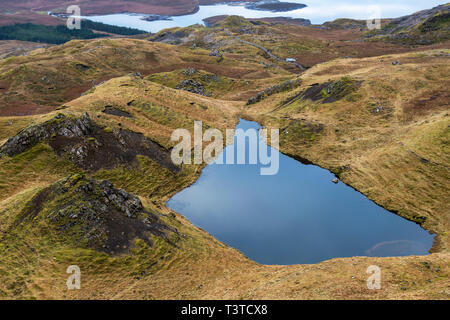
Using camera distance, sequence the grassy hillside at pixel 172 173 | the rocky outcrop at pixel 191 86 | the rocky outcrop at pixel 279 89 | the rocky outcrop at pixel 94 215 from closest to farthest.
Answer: the grassy hillside at pixel 172 173, the rocky outcrop at pixel 94 215, the rocky outcrop at pixel 279 89, the rocky outcrop at pixel 191 86

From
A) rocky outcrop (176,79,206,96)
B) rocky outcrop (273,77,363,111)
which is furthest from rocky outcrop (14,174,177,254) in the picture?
rocky outcrop (176,79,206,96)

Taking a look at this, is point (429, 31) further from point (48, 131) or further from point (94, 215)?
point (94, 215)

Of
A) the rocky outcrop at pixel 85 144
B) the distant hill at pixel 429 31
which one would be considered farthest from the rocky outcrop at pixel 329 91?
the distant hill at pixel 429 31

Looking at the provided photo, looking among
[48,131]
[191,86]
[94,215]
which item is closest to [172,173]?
[48,131]

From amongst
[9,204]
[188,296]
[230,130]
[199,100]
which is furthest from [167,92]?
[188,296]

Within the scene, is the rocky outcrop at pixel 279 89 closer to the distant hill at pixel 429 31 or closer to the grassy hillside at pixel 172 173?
the grassy hillside at pixel 172 173

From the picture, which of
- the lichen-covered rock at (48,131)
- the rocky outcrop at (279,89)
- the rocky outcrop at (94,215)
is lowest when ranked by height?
the rocky outcrop at (94,215)

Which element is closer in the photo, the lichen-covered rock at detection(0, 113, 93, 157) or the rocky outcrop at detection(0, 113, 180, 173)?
the lichen-covered rock at detection(0, 113, 93, 157)

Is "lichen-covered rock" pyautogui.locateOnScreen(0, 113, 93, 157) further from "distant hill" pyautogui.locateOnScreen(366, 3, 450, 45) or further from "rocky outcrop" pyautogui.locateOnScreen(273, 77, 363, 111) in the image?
"distant hill" pyautogui.locateOnScreen(366, 3, 450, 45)

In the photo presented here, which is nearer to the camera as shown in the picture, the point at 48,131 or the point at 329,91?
the point at 48,131

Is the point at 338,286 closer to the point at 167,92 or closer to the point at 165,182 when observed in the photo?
the point at 165,182

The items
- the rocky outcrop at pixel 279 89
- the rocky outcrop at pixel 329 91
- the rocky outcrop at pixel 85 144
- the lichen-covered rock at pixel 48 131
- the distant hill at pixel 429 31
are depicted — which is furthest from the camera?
the distant hill at pixel 429 31
